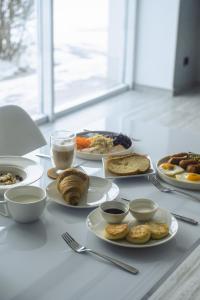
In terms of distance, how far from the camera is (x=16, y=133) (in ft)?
6.32

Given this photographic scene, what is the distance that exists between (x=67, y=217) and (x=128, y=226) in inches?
6.6

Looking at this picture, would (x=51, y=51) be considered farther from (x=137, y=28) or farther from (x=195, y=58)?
(x=195, y=58)

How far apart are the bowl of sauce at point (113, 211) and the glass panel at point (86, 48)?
10.3ft

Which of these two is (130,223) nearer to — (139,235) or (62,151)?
(139,235)

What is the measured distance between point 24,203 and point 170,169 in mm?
523

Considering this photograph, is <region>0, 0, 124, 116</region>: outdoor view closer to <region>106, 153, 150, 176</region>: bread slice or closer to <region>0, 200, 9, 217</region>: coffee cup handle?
<region>106, 153, 150, 176</region>: bread slice

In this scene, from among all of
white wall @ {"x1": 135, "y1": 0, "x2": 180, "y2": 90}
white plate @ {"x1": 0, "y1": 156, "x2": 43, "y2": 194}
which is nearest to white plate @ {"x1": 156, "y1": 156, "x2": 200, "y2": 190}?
white plate @ {"x1": 0, "y1": 156, "x2": 43, "y2": 194}

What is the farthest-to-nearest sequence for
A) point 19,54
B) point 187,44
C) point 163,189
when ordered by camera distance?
point 187,44
point 19,54
point 163,189

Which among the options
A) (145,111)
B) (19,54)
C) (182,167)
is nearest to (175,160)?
(182,167)

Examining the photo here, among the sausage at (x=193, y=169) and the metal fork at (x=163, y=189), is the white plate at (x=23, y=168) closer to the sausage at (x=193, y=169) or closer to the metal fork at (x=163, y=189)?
the metal fork at (x=163, y=189)

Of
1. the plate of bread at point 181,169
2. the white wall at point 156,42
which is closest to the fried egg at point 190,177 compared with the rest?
the plate of bread at point 181,169

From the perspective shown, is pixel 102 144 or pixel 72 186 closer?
pixel 72 186

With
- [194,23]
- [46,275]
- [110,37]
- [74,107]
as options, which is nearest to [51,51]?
[74,107]

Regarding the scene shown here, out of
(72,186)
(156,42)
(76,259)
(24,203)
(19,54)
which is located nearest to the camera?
(76,259)
